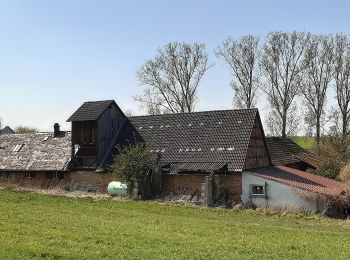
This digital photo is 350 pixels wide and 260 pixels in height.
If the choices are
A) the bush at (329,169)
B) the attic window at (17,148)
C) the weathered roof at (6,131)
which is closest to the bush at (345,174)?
the bush at (329,169)

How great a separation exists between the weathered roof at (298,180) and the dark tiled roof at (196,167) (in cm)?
222

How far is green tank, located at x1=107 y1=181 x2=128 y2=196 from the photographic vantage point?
1351 inches

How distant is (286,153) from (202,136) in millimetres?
11348

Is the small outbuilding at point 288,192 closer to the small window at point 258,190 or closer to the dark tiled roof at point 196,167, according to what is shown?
the small window at point 258,190

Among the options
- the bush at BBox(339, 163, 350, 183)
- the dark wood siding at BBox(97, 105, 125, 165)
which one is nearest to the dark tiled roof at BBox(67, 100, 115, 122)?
the dark wood siding at BBox(97, 105, 125, 165)

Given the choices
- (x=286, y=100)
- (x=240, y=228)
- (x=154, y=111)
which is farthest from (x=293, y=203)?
(x=154, y=111)

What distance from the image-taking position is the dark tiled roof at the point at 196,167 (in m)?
32.6

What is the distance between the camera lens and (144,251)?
483 inches

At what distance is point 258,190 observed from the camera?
31516mm

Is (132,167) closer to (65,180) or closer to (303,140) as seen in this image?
(65,180)

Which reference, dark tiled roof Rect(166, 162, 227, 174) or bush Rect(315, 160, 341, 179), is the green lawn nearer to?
dark tiled roof Rect(166, 162, 227, 174)

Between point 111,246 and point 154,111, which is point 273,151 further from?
point 111,246

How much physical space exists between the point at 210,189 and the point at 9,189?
49.7 feet

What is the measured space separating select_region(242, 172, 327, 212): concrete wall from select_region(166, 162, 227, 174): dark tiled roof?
1.79 meters
